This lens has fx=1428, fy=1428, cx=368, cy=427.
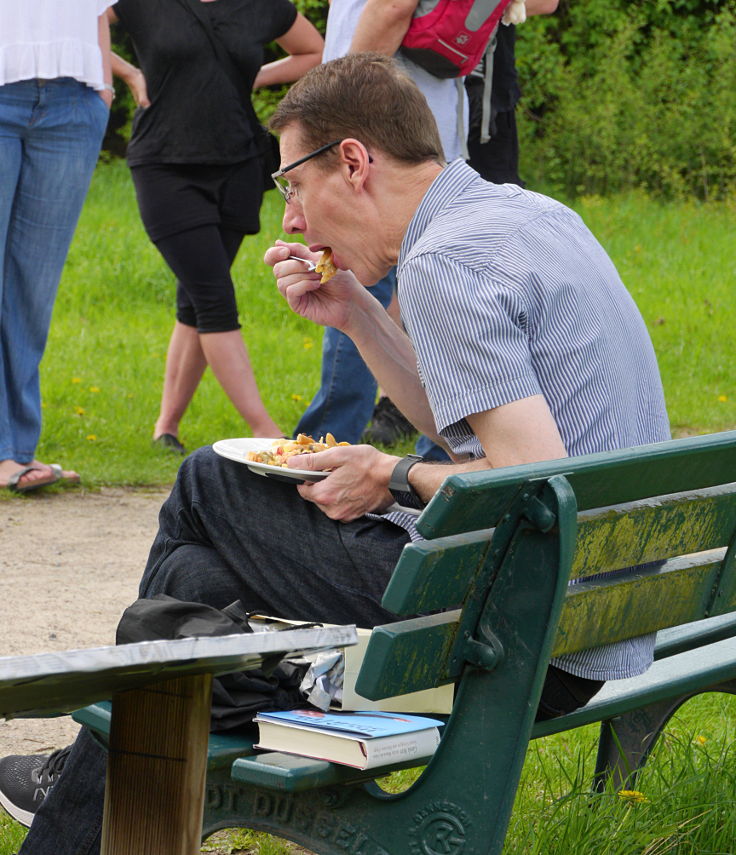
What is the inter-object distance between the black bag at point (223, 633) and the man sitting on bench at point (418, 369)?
30 centimetres

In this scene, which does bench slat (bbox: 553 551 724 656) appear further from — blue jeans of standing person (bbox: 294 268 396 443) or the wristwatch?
blue jeans of standing person (bbox: 294 268 396 443)

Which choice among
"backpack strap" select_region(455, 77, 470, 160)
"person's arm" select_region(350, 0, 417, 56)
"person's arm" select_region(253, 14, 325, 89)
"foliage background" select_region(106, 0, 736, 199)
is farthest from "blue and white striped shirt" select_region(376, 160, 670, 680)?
"foliage background" select_region(106, 0, 736, 199)

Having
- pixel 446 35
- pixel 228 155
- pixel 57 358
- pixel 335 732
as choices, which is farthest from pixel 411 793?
pixel 57 358

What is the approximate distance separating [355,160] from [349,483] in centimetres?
59

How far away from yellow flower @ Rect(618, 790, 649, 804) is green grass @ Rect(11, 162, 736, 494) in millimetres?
3362

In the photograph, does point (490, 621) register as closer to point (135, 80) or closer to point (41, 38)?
point (41, 38)

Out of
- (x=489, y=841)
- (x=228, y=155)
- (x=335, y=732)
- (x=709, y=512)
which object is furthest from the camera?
(x=228, y=155)

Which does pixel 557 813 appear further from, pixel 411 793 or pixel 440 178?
pixel 440 178

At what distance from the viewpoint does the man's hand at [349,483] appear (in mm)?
2506

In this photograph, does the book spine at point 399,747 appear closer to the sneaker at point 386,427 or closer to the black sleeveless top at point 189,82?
the black sleeveless top at point 189,82

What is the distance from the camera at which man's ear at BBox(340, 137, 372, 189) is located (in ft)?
8.53

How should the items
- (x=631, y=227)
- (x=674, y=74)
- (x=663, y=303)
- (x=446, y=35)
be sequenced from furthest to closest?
1. (x=674, y=74)
2. (x=631, y=227)
3. (x=663, y=303)
4. (x=446, y=35)

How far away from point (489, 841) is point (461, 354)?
762 mm

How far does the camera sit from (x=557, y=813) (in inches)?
106
